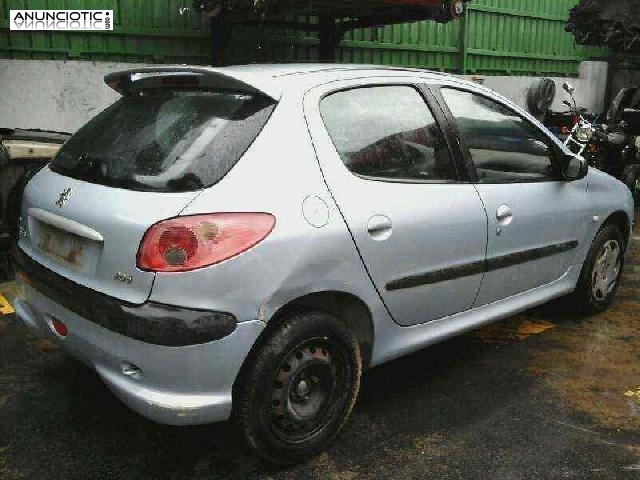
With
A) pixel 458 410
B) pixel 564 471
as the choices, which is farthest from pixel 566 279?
pixel 564 471

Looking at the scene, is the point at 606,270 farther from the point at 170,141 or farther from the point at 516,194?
the point at 170,141

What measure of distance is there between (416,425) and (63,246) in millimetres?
1707

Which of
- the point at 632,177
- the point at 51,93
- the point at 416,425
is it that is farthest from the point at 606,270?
the point at 51,93

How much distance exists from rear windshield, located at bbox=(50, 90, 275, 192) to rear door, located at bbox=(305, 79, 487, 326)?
1.05 feet

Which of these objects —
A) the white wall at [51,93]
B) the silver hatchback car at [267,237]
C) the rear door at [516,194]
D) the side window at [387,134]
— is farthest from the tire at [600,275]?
the white wall at [51,93]

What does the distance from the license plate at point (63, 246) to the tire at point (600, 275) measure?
306 centimetres

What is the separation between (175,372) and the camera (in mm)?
2203

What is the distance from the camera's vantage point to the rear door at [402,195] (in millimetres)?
2586

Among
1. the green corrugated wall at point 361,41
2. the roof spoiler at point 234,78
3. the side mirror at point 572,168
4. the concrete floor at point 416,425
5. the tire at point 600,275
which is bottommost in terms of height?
the concrete floor at point 416,425

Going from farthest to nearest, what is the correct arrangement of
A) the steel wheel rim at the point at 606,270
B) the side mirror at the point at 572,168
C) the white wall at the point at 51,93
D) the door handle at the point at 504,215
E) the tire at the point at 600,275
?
the white wall at the point at 51,93
the steel wheel rim at the point at 606,270
the tire at the point at 600,275
the side mirror at the point at 572,168
the door handle at the point at 504,215

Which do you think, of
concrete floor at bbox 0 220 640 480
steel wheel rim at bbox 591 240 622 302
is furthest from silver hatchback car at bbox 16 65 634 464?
steel wheel rim at bbox 591 240 622 302

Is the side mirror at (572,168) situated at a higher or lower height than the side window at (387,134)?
lower

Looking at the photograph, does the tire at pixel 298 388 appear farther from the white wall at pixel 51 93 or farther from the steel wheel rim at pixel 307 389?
the white wall at pixel 51 93

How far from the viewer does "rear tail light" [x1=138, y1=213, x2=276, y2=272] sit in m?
2.17
